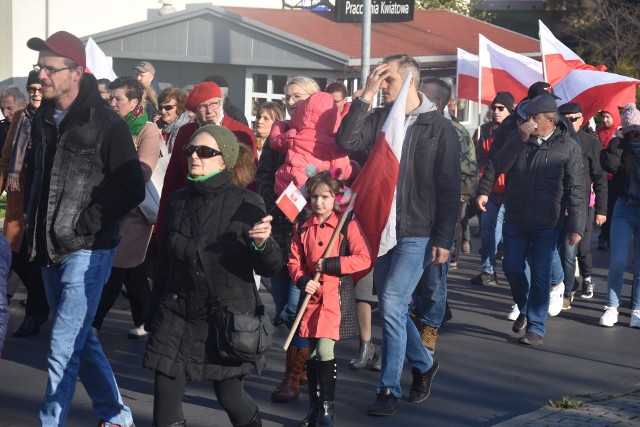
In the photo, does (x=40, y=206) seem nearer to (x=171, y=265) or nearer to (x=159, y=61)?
(x=171, y=265)

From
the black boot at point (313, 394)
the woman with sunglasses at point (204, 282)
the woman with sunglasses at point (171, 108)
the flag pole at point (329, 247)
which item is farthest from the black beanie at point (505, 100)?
the woman with sunglasses at point (204, 282)

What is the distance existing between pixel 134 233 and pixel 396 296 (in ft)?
7.63

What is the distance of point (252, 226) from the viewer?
17.0 ft

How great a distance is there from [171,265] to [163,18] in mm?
15798

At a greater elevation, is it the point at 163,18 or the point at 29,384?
the point at 163,18

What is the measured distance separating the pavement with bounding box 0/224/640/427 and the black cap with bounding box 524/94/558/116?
1853mm

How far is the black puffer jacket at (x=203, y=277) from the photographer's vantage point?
201 inches

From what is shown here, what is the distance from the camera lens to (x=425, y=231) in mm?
6734

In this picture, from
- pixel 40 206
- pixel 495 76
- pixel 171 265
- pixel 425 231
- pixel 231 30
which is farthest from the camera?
pixel 231 30

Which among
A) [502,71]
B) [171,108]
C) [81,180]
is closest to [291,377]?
[81,180]

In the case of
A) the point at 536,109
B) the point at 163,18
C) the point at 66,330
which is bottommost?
the point at 66,330

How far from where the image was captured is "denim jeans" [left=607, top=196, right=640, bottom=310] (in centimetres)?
982

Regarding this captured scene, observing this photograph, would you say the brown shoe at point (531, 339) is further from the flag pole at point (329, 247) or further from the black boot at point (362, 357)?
the flag pole at point (329, 247)

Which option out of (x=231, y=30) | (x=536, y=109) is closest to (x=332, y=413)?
(x=536, y=109)
